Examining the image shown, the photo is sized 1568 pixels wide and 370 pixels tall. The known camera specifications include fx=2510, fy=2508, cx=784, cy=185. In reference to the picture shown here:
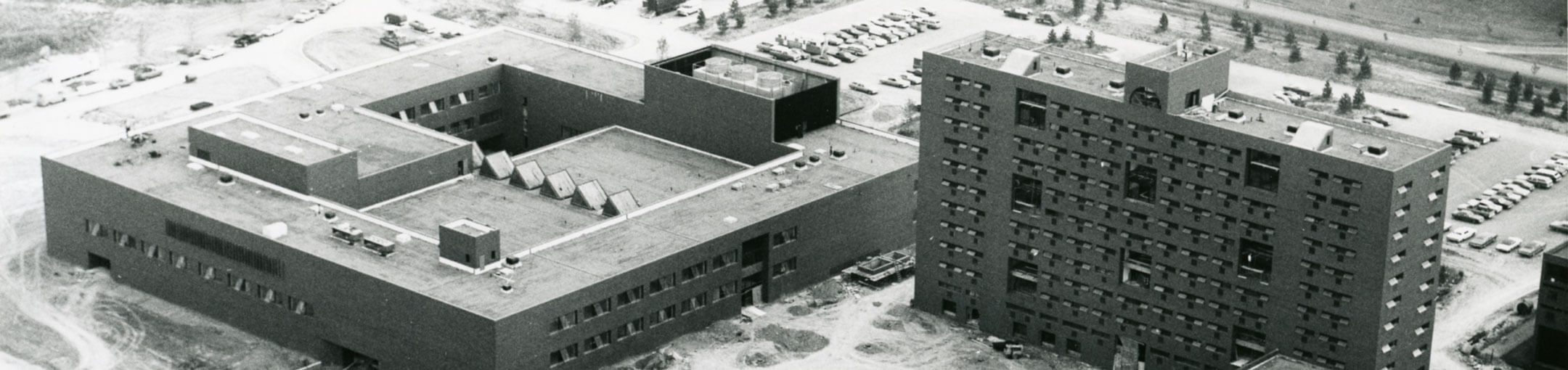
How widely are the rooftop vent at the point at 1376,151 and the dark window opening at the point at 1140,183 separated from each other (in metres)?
17.2

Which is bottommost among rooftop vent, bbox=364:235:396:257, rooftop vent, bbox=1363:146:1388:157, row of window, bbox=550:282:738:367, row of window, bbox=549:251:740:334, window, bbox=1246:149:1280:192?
row of window, bbox=550:282:738:367

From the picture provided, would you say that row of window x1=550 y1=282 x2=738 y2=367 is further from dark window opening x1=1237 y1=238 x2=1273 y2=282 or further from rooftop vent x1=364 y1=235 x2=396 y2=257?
dark window opening x1=1237 y1=238 x2=1273 y2=282

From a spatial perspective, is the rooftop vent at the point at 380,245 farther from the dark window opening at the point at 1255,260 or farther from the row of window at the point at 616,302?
the dark window opening at the point at 1255,260

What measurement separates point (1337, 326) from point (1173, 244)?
14.3 m

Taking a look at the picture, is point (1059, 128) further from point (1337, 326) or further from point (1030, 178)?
point (1337, 326)

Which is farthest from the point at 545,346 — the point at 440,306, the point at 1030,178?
the point at 1030,178

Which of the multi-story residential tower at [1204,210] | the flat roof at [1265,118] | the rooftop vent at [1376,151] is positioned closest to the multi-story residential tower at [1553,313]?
the multi-story residential tower at [1204,210]

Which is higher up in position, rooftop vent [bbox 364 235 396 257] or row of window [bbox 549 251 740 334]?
rooftop vent [bbox 364 235 396 257]

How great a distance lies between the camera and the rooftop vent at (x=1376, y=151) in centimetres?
17875

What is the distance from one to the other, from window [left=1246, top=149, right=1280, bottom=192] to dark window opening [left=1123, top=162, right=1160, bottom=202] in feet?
27.9

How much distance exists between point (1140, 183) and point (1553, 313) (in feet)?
113

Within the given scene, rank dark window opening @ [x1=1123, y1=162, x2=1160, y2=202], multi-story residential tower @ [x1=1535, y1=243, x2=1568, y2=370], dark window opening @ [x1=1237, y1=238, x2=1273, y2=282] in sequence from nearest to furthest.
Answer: dark window opening @ [x1=1237, y1=238, x2=1273, y2=282]
dark window opening @ [x1=1123, y1=162, x2=1160, y2=202]
multi-story residential tower @ [x1=1535, y1=243, x2=1568, y2=370]

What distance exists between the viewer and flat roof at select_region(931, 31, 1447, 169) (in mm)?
179625

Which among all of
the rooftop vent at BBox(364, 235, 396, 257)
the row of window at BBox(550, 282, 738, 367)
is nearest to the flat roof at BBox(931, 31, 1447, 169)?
the row of window at BBox(550, 282, 738, 367)
